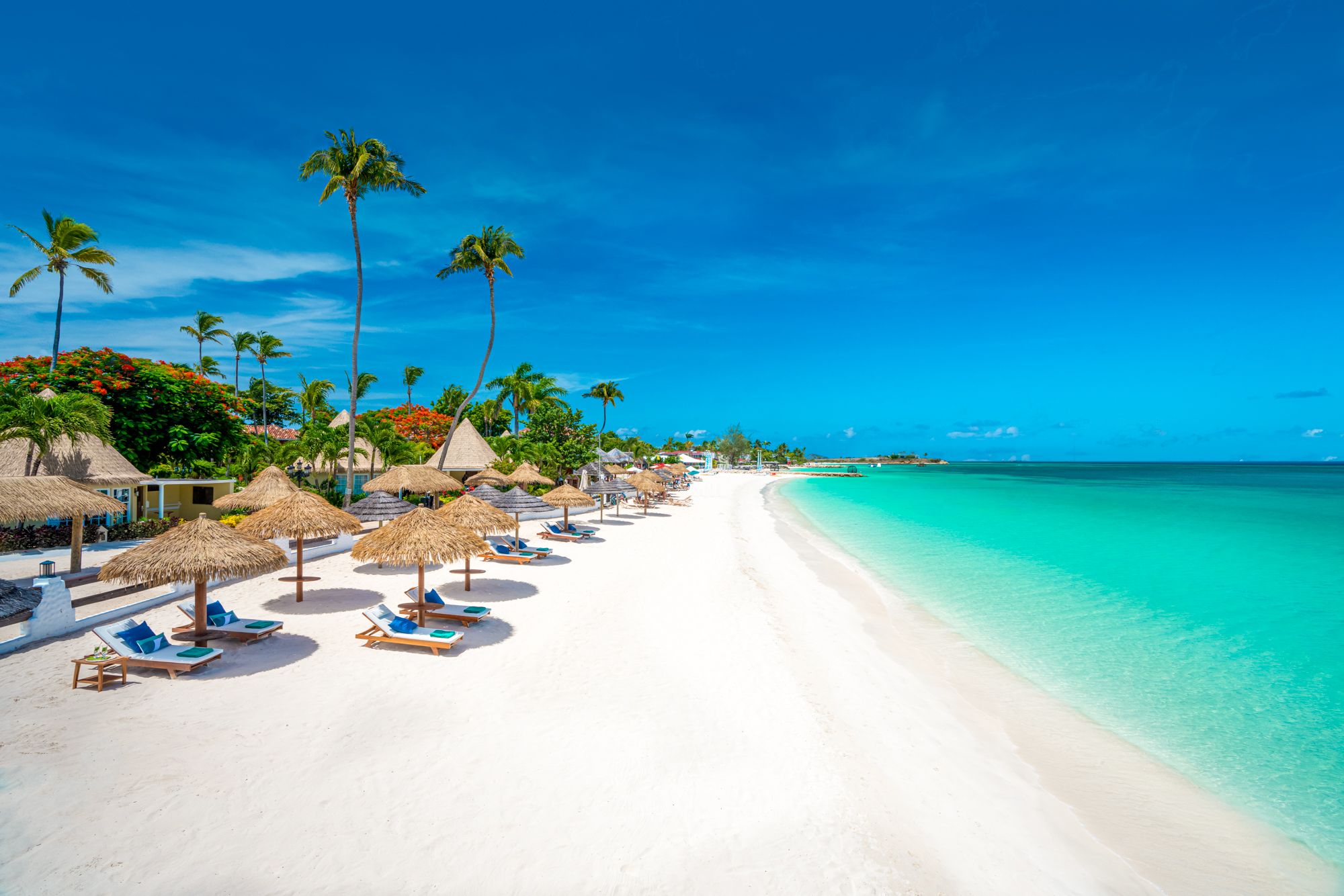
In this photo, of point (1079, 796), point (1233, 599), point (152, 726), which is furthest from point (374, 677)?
point (1233, 599)

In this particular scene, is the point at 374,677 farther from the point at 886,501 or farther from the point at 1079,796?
the point at 886,501

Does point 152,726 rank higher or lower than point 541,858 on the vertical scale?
higher

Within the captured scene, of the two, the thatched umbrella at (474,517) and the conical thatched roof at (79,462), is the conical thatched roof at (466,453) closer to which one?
the conical thatched roof at (79,462)

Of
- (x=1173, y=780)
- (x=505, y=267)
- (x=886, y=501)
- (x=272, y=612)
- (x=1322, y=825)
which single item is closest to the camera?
(x=1322, y=825)

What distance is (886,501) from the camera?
45000 millimetres

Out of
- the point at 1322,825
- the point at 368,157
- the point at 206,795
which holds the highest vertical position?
the point at 368,157

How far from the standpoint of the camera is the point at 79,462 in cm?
1692

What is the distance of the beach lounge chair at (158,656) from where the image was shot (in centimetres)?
751

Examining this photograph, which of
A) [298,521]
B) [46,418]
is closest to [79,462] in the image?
[46,418]

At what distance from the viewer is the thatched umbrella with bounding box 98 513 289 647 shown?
8133 mm

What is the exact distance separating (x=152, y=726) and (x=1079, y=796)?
1014 centimetres

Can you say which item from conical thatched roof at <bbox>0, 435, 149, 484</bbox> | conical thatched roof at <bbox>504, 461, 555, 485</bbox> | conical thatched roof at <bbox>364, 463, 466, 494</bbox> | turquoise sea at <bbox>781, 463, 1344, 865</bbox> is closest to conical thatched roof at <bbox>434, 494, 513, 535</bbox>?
turquoise sea at <bbox>781, 463, 1344, 865</bbox>

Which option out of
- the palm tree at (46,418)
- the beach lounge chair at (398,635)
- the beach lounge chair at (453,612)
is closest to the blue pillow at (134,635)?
the beach lounge chair at (398,635)

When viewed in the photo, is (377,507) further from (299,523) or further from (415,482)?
(415,482)
